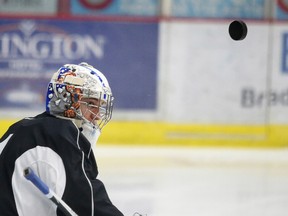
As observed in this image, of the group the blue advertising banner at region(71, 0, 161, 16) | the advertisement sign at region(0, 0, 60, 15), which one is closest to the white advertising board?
the blue advertising banner at region(71, 0, 161, 16)

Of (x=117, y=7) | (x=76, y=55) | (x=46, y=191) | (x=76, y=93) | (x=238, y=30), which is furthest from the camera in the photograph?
(x=117, y=7)

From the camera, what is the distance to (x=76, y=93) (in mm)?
2340

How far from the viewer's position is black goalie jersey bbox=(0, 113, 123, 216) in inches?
85.5

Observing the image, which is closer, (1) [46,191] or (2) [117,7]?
(1) [46,191]

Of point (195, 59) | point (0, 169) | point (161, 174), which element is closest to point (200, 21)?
point (195, 59)

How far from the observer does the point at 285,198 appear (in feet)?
18.7

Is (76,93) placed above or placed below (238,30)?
below

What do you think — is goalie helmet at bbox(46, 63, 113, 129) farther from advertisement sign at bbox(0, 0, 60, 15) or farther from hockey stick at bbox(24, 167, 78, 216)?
advertisement sign at bbox(0, 0, 60, 15)

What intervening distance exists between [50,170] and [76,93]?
0.88 feet

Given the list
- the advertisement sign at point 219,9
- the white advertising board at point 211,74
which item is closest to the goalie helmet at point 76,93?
the white advertising board at point 211,74

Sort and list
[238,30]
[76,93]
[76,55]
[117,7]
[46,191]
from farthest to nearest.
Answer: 1. [117,7]
2. [76,55]
3. [238,30]
4. [76,93]
5. [46,191]

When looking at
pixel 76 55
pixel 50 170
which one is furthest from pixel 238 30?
pixel 76 55

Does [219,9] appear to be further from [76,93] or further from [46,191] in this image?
[46,191]

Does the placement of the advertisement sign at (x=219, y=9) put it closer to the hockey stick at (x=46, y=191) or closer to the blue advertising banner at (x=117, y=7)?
the blue advertising banner at (x=117, y=7)
